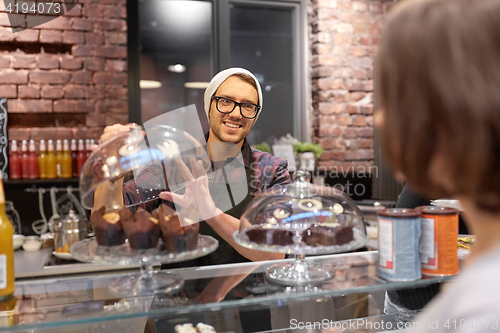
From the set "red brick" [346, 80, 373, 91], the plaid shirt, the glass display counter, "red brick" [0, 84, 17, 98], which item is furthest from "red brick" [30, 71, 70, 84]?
the glass display counter

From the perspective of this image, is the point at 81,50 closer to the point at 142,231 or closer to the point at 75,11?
the point at 75,11

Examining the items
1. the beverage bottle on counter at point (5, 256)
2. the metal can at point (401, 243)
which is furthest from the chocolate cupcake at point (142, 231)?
the metal can at point (401, 243)

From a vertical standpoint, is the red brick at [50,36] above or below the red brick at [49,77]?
above

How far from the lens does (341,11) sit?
11.8 feet

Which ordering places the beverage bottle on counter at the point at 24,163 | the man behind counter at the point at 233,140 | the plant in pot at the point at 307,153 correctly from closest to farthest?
the man behind counter at the point at 233,140 → the beverage bottle on counter at the point at 24,163 → the plant in pot at the point at 307,153

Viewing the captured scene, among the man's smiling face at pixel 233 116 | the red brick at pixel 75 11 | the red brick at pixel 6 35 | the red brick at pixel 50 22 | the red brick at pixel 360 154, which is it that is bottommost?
the red brick at pixel 360 154

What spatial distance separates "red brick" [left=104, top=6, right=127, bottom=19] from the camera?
3078 mm

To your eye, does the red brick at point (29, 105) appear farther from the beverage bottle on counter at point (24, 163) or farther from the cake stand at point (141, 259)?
the cake stand at point (141, 259)

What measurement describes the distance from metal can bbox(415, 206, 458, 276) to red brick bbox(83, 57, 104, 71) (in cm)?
273

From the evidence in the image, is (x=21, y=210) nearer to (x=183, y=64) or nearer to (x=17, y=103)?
(x=17, y=103)

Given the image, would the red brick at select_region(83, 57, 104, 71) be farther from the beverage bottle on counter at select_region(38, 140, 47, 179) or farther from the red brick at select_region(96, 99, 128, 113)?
the beverage bottle on counter at select_region(38, 140, 47, 179)

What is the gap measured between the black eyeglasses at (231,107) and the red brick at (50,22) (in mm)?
1920

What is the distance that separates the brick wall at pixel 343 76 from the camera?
359 centimetres

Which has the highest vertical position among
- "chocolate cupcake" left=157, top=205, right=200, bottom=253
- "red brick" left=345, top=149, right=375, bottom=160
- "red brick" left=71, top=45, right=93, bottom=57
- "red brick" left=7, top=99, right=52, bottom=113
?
"red brick" left=71, top=45, right=93, bottom=57
